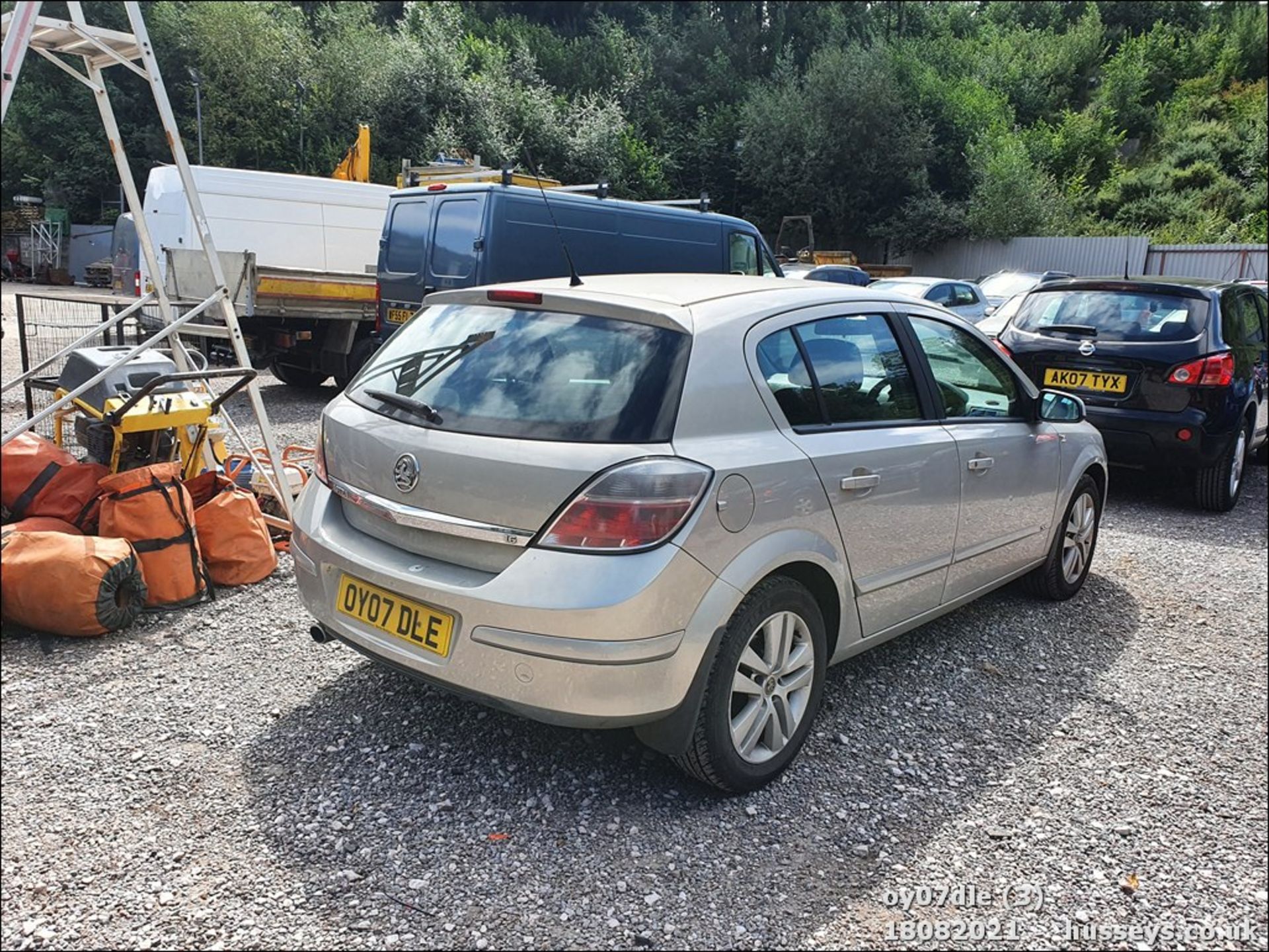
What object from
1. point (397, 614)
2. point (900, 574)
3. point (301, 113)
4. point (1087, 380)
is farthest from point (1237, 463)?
point (301, 113)

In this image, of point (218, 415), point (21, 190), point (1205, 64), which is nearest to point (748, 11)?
point (1205, 64)

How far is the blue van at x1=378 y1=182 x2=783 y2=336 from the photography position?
8375mm

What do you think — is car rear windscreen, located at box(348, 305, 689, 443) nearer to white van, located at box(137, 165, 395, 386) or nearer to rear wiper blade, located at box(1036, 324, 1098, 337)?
rear wiper blade, located at box(1036, 324, 1098, 337)

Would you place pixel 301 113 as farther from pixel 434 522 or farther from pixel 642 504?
pixel 642 504

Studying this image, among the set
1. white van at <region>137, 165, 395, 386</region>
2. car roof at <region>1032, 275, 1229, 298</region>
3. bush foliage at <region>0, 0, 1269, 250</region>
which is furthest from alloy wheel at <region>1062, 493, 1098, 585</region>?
bush foliage at <region>0, 0, 1269, 250</region>

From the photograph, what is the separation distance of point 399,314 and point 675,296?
669 centimetres

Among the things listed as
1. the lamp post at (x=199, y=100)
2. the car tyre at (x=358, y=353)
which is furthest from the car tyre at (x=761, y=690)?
the lamp post at (x=199, y=100)

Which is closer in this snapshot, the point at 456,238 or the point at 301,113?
the point at 456,238

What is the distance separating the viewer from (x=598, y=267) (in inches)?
365

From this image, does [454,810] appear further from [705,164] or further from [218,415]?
[705,164]

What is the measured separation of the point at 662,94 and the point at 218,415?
114ft

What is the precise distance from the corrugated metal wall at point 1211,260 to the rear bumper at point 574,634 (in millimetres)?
26075

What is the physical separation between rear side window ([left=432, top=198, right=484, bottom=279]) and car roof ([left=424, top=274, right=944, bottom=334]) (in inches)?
203

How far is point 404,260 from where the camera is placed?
9.12 metres
